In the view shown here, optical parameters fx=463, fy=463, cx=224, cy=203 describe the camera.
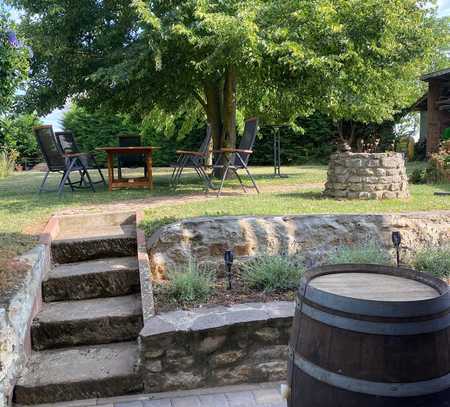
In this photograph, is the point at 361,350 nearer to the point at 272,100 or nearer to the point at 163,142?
the point at 272,100

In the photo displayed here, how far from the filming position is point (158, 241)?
3.68 meters

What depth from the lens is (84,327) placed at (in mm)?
2955

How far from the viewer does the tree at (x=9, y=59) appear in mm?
3068

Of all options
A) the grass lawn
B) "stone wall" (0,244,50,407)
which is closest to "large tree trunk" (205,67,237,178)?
the grass lawn

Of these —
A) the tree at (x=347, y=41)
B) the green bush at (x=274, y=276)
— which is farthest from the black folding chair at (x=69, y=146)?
the green bush at (x=274, y=276)

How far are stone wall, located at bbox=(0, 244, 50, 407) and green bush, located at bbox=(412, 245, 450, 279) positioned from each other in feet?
9.53

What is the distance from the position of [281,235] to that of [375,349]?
2507 millimetres

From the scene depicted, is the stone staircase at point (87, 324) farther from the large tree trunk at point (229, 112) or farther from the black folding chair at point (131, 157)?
the large tree trunk at point (229, 112)

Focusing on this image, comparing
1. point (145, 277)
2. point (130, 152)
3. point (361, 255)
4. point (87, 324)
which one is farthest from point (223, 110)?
point (87, 324)

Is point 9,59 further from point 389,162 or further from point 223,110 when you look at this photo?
point 223,110

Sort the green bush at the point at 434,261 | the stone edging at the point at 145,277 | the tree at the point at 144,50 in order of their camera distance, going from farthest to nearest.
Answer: the tree at the point at 144,50 < the green bush at the point at 434,261 < the stone edging at the point at 145,277

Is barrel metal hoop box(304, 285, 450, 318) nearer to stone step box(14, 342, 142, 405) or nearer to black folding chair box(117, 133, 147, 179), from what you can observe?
stone step box(14, 342, 142, 405)

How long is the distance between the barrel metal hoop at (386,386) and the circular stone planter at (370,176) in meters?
4.12

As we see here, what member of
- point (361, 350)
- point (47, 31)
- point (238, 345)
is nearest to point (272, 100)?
point (47, 31)
